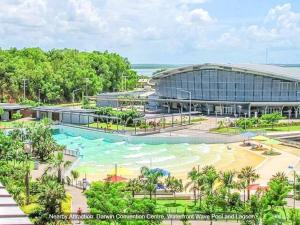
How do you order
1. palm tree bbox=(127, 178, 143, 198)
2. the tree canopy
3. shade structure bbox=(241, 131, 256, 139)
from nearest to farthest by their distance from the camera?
palm tree bbox=(127, 178, 143, 198) < shade structure bbox=(241, 131, 256, 139) < the tree canopy

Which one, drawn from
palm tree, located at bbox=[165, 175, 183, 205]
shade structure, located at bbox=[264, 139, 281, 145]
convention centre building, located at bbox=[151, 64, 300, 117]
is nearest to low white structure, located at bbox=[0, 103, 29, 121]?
A: convention centre building, located at bbox=[151, 64, 300, 117]

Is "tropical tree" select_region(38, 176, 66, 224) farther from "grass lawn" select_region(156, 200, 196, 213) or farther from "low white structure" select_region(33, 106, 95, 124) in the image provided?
"low white structure" select_region(33, 106, 95, 124)

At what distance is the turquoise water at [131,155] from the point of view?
57.3 metres

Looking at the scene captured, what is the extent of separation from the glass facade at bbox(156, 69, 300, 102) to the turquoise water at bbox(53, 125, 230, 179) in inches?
1303

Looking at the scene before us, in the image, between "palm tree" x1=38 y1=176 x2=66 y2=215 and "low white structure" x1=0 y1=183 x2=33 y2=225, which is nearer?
"low white structure" x1=0 y1=183 x2=33 y2=225

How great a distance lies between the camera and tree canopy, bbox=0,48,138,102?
119000 millimetres

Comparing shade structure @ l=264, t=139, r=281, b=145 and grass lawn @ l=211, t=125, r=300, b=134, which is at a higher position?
grass lawn @ l=211, t=125, r=300, b=134

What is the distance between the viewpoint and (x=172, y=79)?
113m

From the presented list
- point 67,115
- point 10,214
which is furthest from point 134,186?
point 67,115

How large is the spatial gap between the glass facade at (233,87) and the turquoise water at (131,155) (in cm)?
3309

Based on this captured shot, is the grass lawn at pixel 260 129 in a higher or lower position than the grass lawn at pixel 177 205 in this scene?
higher

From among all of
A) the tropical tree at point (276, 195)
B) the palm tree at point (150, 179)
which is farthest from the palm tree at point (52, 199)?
the tropical tree at point (276, 195)

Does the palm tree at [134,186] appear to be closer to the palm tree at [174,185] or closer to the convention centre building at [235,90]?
the palm tree at [174,185]

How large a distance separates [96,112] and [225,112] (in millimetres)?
27236
